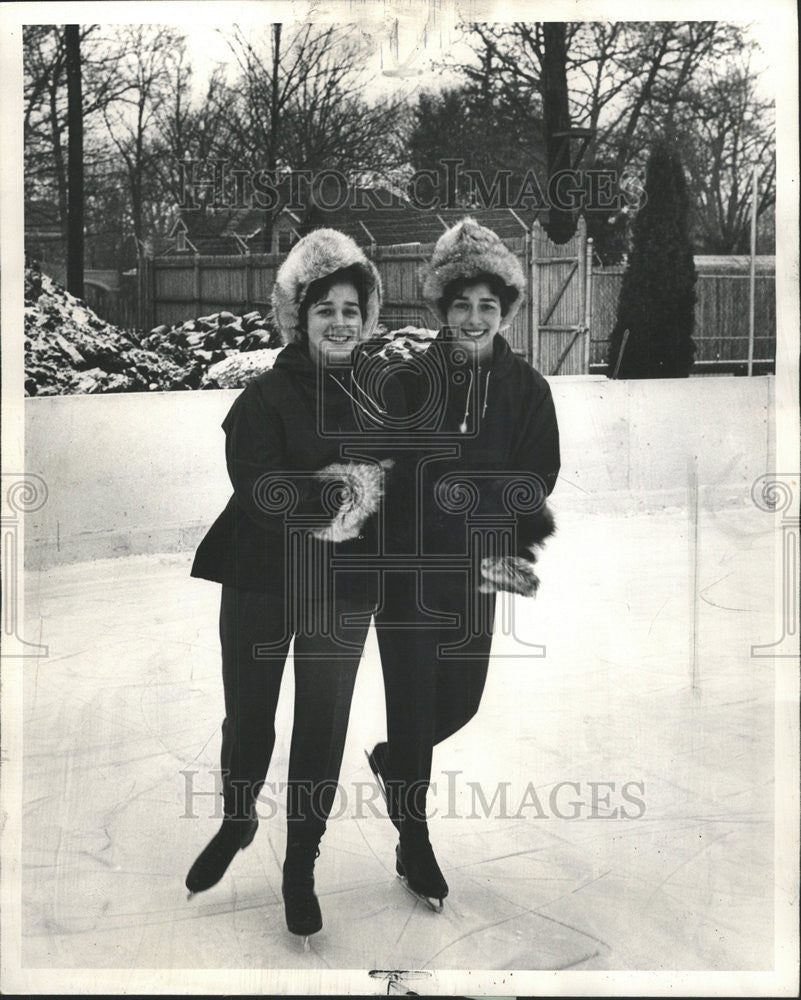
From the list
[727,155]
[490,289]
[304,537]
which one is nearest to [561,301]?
[490,289]

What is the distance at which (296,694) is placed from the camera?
3441 millimetres

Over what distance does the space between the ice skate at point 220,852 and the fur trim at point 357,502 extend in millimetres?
908

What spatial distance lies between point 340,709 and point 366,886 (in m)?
0.53

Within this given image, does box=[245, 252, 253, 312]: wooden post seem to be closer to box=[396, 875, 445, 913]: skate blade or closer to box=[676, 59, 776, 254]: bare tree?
box=[676, 59, 776, 254]: bare tree

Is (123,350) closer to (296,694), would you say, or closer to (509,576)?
(296,694)

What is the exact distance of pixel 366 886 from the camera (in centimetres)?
346

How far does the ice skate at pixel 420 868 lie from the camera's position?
3454 mm

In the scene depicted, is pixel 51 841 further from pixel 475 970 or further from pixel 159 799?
pixel 475 970

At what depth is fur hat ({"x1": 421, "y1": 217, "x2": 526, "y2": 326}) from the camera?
11.4 feet

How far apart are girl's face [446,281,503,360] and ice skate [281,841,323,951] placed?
159 cm

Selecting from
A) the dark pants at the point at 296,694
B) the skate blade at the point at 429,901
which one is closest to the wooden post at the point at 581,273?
the dark pants at the point at 296,694

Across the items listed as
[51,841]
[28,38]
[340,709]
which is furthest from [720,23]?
[51,841]

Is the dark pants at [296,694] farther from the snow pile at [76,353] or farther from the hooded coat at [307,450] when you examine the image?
the snow pile at [76,353]

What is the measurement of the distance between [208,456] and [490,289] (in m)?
1.00
